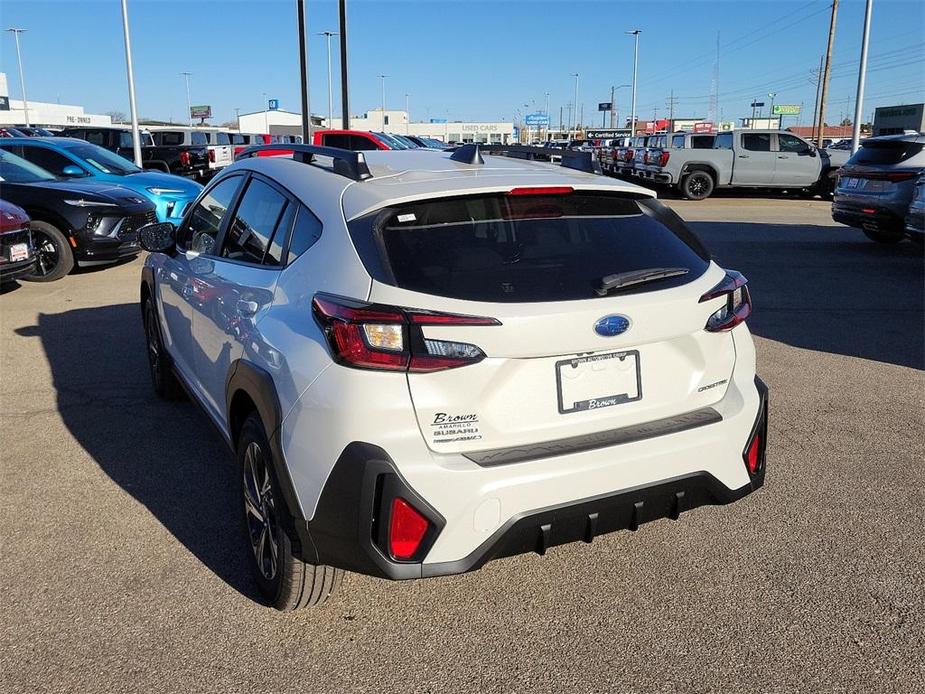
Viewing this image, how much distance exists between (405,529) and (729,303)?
4.76ft

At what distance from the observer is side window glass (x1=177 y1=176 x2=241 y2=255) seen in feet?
12.7

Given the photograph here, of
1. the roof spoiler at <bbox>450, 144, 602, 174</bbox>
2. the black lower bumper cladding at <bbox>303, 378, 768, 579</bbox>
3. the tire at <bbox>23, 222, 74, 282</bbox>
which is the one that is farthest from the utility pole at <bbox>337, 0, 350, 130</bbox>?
the black lower bumper cladding at <bbox>303, 378, 768, 579</bbox>

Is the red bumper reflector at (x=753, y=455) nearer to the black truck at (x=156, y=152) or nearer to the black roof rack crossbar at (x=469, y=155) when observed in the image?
the black roof rack crossbar at (x=469, y=155)

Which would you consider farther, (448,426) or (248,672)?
(248,672)

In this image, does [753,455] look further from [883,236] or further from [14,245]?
[883,236]

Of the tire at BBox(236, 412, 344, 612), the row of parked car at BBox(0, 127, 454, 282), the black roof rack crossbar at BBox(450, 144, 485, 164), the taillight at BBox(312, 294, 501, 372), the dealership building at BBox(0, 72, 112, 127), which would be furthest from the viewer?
the dealership building at BBox(0, 72, 112, 127)

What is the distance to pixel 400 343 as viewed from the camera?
2.36 m

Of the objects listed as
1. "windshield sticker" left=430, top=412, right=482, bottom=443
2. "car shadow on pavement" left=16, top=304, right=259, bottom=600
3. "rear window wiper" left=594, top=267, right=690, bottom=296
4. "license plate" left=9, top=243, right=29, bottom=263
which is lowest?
"car shadow on pavement" left=16, top=304, right=259, bottom=600

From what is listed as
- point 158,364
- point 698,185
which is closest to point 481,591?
point 158,364

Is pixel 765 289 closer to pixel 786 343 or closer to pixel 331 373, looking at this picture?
pixel 786 343

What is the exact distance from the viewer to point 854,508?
3.76 meters

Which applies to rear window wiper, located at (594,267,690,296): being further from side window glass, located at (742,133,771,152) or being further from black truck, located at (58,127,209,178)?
black truck, located at (58,127,209,178)

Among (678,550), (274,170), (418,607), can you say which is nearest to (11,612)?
(418,607)

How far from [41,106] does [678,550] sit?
10653 cm
